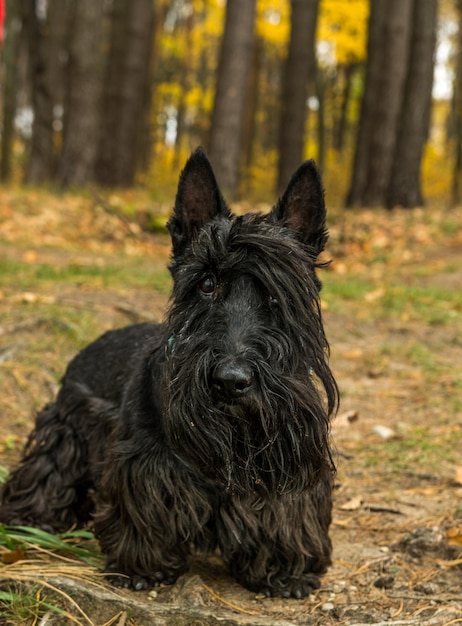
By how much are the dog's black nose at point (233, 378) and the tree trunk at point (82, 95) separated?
10.9 meters

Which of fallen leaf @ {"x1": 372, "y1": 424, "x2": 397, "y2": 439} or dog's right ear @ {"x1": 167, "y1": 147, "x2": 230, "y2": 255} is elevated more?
dog's right ear @ {"x1": 167, "y1": 147, "x2": 230, "y2": 255}

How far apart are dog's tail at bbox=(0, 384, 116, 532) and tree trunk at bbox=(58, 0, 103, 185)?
31.3 feet

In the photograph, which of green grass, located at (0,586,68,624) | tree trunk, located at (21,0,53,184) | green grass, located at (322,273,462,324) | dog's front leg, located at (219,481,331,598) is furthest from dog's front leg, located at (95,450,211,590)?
tree trunk, located at (21,0,53,184)

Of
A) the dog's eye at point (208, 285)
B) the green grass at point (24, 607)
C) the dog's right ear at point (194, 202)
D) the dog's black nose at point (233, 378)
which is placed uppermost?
the dog's right ear at point (194, 202)

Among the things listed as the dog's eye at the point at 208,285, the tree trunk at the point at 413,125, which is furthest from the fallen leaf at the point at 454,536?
the tree trunk at the point at 413,125

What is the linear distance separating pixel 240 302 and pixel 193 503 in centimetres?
78

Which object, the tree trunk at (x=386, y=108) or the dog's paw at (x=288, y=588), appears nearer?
the dog's paw at (x=288, y=588)

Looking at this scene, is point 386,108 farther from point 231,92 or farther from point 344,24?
point 344,24

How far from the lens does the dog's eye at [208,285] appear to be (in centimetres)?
254

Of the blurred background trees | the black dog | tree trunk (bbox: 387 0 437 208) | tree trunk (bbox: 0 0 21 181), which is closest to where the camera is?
the black dog

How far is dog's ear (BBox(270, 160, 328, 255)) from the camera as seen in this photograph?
2.79 meters

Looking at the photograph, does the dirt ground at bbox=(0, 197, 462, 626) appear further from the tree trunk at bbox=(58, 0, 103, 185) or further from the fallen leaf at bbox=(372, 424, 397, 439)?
the tree trunk at bbox=(58, 0, 103, 185)

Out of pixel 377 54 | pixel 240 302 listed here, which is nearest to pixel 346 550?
pixel 240 302

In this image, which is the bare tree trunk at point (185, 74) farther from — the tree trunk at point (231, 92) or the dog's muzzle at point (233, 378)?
the dog's muzzle at point (233, 378)
